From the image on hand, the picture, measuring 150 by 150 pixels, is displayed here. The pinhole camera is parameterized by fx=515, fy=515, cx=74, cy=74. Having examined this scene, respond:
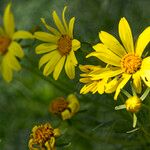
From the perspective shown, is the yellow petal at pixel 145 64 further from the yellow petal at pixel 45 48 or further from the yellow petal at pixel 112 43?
the yellow petal at pixel 45 48

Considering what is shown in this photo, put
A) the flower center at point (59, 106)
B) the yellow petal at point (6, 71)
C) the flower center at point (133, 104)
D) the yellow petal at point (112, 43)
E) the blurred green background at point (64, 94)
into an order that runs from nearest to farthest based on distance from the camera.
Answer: the flower center at point (133, 104), the yellow petal at point (112, 43), the yellow petal at point (6, 71), the flower center at point (59, 106), the blurred green background at point (64, 94)

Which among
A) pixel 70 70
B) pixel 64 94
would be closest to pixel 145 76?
pixel 70 70

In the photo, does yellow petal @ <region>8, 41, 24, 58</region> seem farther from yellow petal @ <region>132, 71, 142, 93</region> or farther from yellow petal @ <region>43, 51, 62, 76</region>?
yellow petal @ <region>132, 71, 142, 93</region>

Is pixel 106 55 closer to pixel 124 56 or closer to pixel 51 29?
pixel 124 56

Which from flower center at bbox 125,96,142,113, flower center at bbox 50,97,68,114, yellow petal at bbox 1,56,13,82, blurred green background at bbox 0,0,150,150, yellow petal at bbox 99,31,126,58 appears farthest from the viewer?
blurred green background at bbox 0,0,150,150

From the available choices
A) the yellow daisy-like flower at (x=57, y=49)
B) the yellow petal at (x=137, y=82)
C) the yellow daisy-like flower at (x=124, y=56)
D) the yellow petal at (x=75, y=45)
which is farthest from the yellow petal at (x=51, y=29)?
the yellow petal at (x=137, y=82)

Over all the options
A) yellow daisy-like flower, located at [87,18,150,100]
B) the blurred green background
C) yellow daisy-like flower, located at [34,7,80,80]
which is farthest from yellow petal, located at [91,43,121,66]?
the blurred green background

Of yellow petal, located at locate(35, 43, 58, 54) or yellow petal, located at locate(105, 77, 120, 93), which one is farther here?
yellow petal, located at locate(35, 43, 58, 54)
